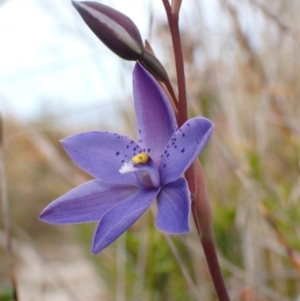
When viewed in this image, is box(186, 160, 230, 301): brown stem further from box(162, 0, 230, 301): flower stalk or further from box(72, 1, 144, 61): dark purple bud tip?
box(72, 1, 144, 61): dark purple bud tip

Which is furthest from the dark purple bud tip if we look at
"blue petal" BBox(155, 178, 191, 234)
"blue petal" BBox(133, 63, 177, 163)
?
"blue petal" BBox(155, 178, 191, 234)

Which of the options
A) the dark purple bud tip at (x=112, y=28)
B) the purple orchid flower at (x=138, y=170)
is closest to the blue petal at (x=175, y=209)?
the purple orchid flower at (x=138, y=170)

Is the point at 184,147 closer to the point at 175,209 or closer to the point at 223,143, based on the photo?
the point at 175,209

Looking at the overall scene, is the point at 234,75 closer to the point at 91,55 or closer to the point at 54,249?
the point at 91,55

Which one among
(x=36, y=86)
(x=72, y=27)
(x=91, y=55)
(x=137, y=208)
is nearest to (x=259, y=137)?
(x=91, y=55)

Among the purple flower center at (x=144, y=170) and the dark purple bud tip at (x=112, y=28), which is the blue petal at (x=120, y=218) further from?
the dark purple bud tip at (x=112, y=28)

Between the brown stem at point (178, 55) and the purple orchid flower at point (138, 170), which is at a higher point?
the brown stem at point (178, 55)
